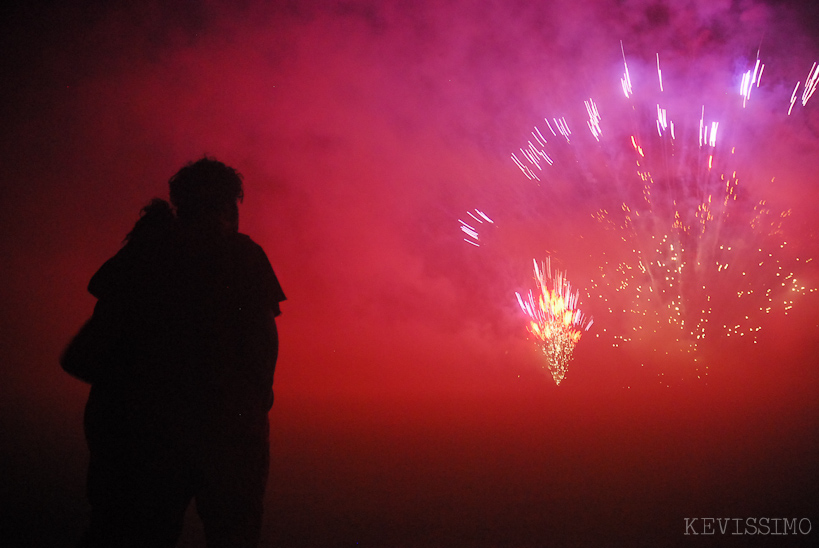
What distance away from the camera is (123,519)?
1.07m

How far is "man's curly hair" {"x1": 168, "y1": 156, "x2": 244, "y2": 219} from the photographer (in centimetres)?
134

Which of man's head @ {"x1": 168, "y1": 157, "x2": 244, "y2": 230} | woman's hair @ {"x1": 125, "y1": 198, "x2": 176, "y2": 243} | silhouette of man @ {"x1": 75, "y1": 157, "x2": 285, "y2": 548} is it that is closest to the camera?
silhouette of man @ {"x1": 75, "y1": 157, "x2": 285, "y2": 548}

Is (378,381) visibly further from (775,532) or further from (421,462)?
(775,532)

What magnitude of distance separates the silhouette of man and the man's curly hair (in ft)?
0.25

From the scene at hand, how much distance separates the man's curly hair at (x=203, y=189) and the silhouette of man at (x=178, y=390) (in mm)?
75

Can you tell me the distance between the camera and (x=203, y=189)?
134 cm

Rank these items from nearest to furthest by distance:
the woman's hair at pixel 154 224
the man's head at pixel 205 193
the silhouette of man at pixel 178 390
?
the silhouette of man at pixel 178 390 → the woman's hair at pixel 154 224 → the man's head at pixel 205 193

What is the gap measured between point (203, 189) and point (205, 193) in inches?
0.6

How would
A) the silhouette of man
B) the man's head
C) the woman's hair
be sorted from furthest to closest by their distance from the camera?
the man's head, the woman's hair, the silhouette of man

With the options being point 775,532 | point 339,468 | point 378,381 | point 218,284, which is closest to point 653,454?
point 775,532

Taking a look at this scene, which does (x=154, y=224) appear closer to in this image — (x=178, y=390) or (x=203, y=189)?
(x=203, y=189)

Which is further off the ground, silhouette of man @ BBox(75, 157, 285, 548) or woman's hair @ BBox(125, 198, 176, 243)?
woman's hair @ BBox(125, 198, 176, 243)

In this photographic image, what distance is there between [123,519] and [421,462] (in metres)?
4.12

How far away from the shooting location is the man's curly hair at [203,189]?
1336 millimetres
